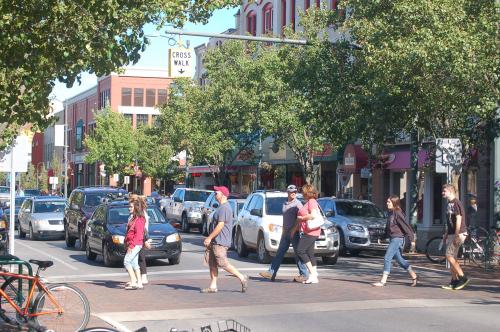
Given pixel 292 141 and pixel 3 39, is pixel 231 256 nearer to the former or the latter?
pixel 3 39

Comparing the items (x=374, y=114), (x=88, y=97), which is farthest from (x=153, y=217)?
(x=88, y=97)

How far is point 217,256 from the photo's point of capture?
45.8 ft

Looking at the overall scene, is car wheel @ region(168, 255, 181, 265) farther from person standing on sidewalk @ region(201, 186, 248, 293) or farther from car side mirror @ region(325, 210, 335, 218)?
person standing on sidewalk @ region(201, 186, 248, 293)

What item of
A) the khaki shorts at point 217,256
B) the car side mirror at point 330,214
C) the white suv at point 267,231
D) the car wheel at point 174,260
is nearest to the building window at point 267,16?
the car side mirror at point 330,214

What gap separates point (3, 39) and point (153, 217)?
946 centimetres

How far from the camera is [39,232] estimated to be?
29.3 metres

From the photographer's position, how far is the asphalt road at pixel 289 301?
11.1m

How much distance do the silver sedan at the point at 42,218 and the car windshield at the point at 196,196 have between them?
6734 mm

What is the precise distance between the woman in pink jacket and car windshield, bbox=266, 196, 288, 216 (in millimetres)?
6101

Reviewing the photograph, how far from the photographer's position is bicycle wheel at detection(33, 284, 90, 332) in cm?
942

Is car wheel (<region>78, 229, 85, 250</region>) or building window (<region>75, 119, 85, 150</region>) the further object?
building window (<region>75, 119, 85, 150</region>)

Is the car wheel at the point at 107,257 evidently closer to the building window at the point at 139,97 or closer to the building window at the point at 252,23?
the building window at the point at 252,23

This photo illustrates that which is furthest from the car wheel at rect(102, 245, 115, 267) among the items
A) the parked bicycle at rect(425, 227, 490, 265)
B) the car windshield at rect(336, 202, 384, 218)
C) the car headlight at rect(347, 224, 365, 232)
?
the parked bicycle at rect(425, 227, 490, 265)

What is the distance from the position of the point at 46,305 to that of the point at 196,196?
27.2 m
